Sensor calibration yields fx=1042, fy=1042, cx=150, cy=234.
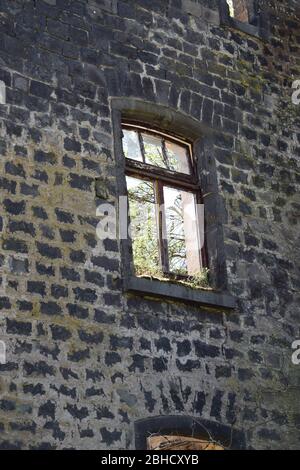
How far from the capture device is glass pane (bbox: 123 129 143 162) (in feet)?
34.6

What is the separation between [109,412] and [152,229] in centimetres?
213

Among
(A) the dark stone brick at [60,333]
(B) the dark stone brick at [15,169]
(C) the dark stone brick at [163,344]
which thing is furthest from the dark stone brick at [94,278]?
(B) the dark stone brick at [15,169]

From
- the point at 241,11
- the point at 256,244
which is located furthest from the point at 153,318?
the point at 241,11

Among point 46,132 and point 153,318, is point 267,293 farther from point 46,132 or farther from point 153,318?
point 46,132

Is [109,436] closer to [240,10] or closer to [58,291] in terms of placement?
[58,291]

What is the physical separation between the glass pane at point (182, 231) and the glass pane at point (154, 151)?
0.30 metres

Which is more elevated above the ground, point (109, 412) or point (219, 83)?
point (219, 83)

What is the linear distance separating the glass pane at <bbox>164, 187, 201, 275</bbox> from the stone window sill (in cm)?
43

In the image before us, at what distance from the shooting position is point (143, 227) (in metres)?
10.3

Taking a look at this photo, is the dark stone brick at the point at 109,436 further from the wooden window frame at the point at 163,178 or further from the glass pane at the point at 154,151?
the glass pane at the point at 154,151

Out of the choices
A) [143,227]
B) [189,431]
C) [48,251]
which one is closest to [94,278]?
[48,251]

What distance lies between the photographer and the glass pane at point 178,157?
1095cm

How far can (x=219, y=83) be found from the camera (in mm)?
11445

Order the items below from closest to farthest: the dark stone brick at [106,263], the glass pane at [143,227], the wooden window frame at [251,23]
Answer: the dark stone brick at [106,263] < the glass pane at [143,227] < the wooden window frame at [251,23]
